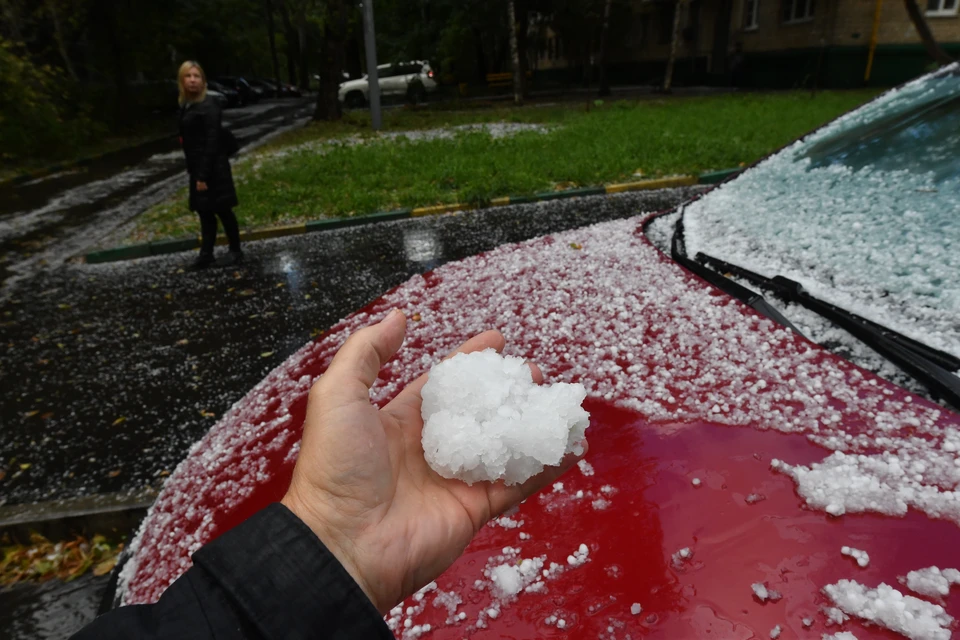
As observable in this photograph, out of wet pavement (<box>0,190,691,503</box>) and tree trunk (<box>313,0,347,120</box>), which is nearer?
wet pavement (<box>0,190,691,503</box>)

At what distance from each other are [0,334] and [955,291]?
239 inches

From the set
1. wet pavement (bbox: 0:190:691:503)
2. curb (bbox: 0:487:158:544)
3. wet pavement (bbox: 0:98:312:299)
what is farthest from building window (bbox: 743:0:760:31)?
curb (bbox: 0:487:158:544)

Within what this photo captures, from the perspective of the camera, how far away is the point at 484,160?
9.94m

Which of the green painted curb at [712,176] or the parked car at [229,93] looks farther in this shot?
the parked car at [229,93]

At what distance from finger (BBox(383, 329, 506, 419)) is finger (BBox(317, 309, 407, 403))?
0.62 feet

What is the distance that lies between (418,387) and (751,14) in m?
27.3

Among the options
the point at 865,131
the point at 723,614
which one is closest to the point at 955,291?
the point at 723,614

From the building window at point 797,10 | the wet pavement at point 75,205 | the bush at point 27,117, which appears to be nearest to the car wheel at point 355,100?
the wet pavement at point 75,205

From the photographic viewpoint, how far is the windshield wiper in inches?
47.2

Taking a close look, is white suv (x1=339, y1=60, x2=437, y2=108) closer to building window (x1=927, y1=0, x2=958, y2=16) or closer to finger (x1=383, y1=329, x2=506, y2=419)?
building window (x1=927, y1=0, x2=958, y2=16)

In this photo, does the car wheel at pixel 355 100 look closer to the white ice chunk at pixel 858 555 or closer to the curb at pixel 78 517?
the curb at pixel 78 517

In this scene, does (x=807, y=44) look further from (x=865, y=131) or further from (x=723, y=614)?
(x=723, y=614)

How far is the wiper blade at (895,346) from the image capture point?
119 centimetres

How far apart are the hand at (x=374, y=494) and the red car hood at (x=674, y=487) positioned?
0.04m
